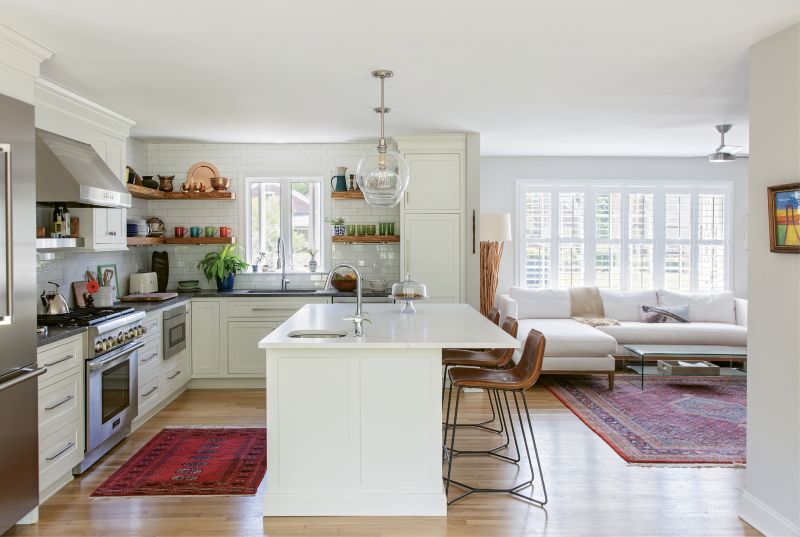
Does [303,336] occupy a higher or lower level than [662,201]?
lower

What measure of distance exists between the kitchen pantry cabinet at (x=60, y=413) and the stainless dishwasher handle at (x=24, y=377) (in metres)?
0.13

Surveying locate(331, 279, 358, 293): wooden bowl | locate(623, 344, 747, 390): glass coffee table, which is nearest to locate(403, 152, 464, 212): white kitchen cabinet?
locate(331, 279, 358, 293): wooden bowl

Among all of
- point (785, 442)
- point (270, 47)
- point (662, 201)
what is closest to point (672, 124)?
point (662, 201)

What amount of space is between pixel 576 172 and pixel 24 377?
6561 mm

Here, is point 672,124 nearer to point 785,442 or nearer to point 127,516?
point 785,442

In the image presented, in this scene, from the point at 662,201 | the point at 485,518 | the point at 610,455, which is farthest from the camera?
the point at 662,201

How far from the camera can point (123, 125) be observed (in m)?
5.23

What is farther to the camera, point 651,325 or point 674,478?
point 651,325

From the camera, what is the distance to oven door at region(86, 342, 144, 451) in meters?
3.91

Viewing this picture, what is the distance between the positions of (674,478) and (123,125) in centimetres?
484

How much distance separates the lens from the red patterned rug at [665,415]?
4285 millimetres

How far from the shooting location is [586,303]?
7617mm

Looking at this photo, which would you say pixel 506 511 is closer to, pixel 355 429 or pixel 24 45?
pixel 355 429

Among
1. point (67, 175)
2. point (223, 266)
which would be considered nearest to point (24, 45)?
point (67, 175)
